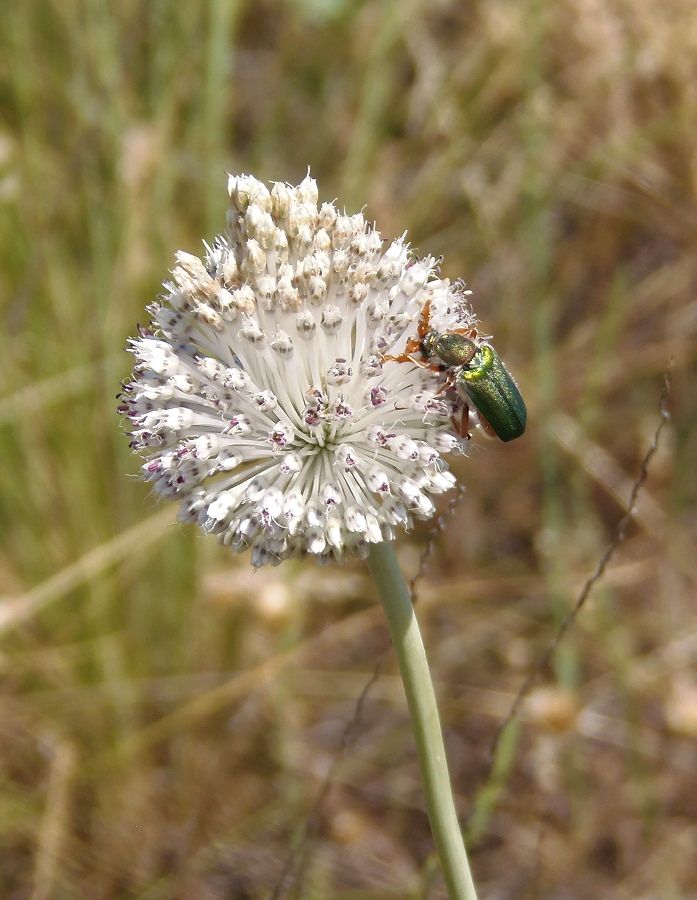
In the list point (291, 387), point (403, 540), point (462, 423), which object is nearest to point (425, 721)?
point (462, 423)

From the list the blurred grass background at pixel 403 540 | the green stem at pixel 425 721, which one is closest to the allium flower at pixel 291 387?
the green stem at pixel 425 721

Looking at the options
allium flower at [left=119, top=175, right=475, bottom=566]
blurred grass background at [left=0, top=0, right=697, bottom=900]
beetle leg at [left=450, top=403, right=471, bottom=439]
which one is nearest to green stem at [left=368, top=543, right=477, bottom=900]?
allium flower at [left=119, top=175, right=475, bottom=566]

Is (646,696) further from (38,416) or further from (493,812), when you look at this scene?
(38,416)

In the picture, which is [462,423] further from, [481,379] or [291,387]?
[291,387]

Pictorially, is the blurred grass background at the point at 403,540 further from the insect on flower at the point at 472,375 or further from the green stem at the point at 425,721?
the insect on flower at the point at 472,375

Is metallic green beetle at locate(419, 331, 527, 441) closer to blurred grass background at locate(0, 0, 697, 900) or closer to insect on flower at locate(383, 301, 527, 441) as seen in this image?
insect on flower at locate(383, 301, 527, 441)

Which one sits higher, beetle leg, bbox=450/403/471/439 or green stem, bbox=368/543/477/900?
beetle leg, bbox=450/403/471/439
